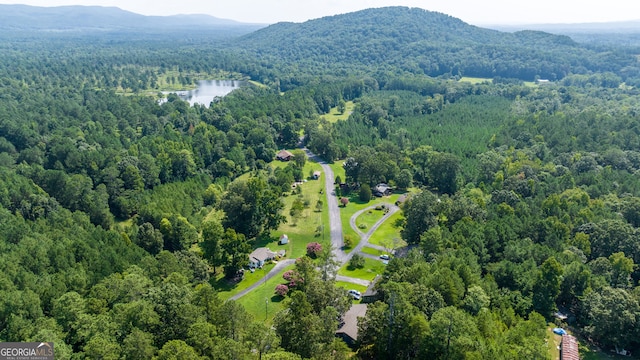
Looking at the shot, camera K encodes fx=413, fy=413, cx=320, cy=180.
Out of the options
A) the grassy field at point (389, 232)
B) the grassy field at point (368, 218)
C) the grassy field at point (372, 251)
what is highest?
the grassy field at point (368, 218)

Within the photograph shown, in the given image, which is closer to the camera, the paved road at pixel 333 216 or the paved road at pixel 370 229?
the paved road at pixel 333 216

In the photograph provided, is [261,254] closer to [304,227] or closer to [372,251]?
[304,227]

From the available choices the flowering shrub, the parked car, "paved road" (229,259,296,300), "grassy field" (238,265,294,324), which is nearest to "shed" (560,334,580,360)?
the parked car

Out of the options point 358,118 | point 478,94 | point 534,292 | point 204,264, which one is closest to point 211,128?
point 358,118

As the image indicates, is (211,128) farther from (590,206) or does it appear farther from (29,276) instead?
(590,206)

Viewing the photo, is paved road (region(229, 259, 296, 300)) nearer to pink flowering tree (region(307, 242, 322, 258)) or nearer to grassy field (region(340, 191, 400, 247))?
pink flowering tree (region(307, 242, 322, 258))

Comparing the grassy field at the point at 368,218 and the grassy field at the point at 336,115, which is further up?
the grassy field at the point at 336,115

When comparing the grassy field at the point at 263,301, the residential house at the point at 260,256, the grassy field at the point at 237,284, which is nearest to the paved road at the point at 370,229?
the residential house at the point at 260,256

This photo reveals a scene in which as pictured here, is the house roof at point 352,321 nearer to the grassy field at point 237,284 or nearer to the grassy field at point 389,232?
the grassy field at point 237,284
